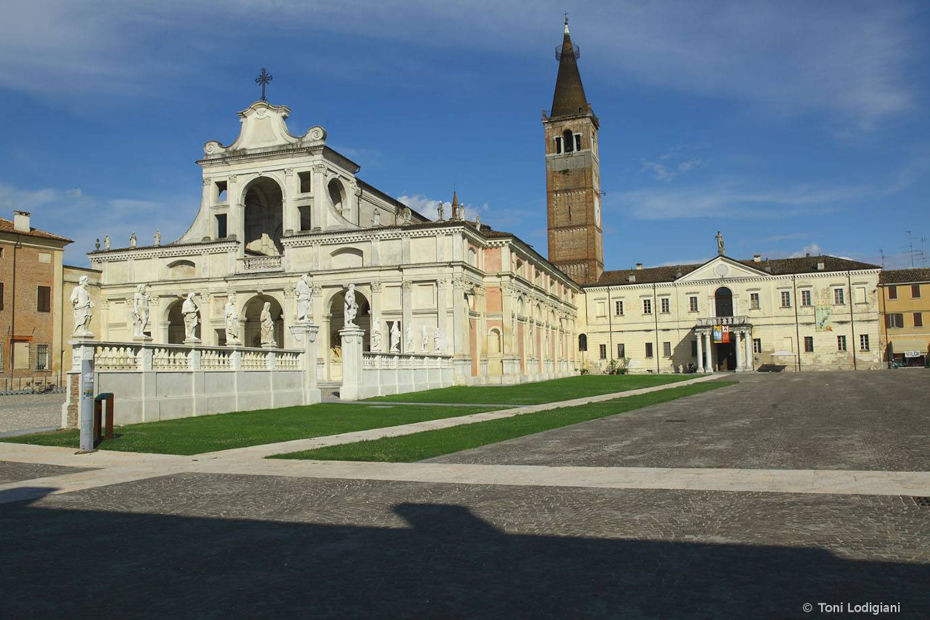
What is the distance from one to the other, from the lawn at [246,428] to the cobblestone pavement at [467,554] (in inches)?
230

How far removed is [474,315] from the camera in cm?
4859

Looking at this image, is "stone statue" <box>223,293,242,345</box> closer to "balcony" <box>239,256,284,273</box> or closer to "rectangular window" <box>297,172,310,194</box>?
"balcony" <box>239,256,284,273</box>

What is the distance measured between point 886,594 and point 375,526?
4.07 meters

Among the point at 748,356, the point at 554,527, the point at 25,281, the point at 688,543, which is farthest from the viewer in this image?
the point at 748,356

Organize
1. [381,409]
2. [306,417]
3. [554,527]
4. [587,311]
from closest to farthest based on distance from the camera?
1. [554,527]
2. [306,417]
3. [381,409]
4. [587,311]

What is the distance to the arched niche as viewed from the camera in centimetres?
5481

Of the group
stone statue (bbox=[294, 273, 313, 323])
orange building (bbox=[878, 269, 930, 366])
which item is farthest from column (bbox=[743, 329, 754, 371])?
stone statue (bbox=[294, 273, 313, 323])

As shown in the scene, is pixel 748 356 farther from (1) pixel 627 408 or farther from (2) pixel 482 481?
(2) pixel 482 481

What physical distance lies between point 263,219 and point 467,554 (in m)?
53.5

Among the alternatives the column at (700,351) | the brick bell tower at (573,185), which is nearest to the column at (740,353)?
the column at (700,351)

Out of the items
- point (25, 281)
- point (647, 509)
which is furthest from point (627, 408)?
point (25, 281)

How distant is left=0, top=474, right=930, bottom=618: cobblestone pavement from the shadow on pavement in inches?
0.7

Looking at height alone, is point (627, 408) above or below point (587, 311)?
below

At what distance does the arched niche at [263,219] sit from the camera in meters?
54.8
